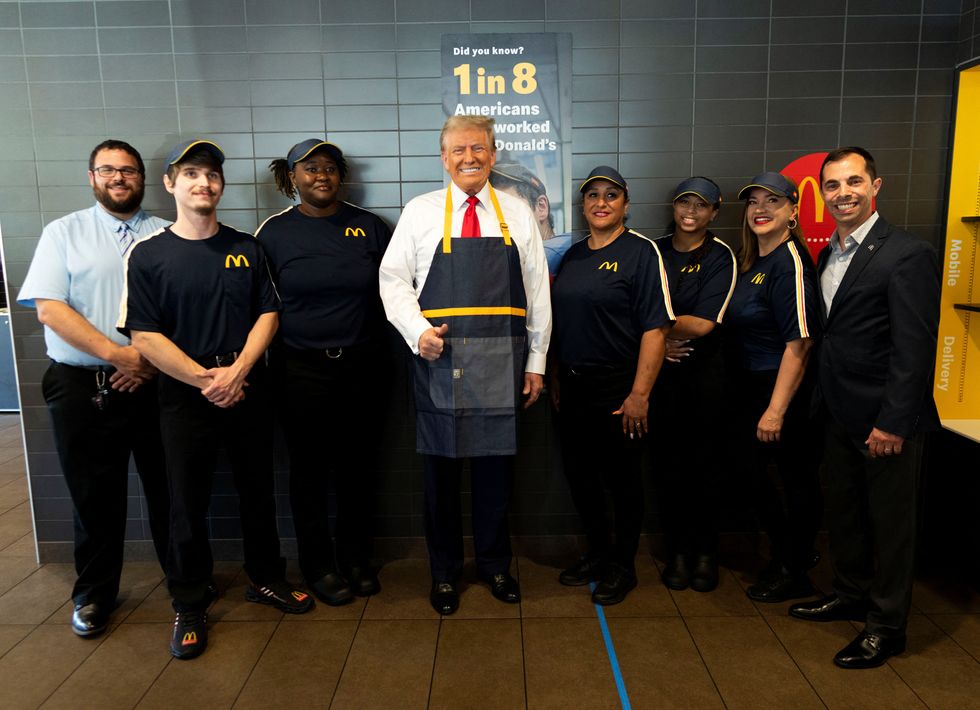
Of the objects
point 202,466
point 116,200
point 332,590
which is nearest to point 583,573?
point 332,590

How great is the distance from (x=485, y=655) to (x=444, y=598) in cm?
35

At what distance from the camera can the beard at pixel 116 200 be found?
254cm

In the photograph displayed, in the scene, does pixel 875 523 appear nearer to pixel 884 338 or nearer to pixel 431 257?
pixel 884 338

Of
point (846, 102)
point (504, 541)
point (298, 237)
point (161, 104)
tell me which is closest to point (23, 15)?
point (161, 104)

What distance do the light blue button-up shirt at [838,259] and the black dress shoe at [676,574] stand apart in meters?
1.20

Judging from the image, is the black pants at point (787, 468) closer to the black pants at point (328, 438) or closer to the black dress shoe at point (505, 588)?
the black dress shoe at point (505, 588)

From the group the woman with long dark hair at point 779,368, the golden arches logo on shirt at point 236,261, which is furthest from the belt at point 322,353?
the woman with long dark hair at point 779,368

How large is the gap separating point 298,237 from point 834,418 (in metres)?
2.10

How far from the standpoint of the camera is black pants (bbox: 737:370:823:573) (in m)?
2.50

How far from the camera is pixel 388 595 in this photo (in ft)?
9.05

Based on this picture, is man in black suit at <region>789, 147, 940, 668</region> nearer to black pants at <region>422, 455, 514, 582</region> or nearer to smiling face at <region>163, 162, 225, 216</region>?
black pants at <region>422, 455, 514, 582</region>

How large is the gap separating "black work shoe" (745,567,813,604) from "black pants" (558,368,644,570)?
51cm

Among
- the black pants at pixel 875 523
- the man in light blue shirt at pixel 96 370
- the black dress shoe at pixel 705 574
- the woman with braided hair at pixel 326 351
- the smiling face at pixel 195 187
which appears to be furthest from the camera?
the black dress shoe at pixel 705 574

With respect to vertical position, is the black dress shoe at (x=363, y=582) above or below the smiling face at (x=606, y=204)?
below
